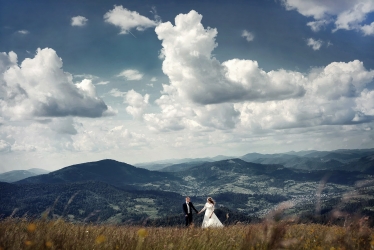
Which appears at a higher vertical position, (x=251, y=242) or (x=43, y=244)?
(x=43, y=244)

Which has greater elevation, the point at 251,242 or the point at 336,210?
the point at 336,210

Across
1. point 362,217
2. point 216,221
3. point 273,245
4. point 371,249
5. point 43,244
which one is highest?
point 43,244

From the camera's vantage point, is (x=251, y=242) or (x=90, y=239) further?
(x=90, y=239)

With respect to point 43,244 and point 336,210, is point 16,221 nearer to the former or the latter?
point 43,244

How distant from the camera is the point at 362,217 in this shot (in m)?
5.55

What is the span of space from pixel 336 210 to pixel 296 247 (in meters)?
1.58

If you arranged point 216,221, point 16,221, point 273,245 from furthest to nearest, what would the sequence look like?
point 216,221
point 16,221
point 273,245

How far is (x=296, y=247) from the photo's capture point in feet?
18.5

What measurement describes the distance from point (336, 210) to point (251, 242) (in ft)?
5.21

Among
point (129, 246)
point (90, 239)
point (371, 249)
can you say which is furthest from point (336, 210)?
point (90, 239)

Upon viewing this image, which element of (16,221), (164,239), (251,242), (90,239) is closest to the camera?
(251,242)

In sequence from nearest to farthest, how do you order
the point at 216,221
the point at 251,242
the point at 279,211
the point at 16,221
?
the point at 279,211, the point at 251,242, the point at 16,221, the point at 216,221

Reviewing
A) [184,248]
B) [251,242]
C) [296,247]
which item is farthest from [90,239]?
[296,247]

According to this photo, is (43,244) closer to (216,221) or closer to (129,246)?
(129,246)
